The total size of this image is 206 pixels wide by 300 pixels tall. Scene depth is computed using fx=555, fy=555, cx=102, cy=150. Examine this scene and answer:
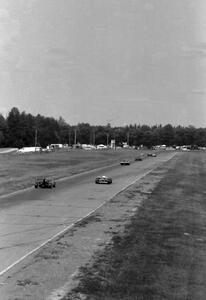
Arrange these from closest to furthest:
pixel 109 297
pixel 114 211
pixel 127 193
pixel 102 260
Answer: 1. pixel 109 297
2. pixel 102 260
3. pixel 114 211
4. pixel 127 193

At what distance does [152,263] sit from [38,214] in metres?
13.2

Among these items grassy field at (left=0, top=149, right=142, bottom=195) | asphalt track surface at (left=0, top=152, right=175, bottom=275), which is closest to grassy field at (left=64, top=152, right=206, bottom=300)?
asphalt track surface at (left=0, top=152, right=175, bottom=275)

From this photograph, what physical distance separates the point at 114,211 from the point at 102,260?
14.6 meters

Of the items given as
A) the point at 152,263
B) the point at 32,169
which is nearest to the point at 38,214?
the point at 152,263

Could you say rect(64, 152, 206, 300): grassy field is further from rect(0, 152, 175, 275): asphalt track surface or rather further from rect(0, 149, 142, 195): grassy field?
rect(0, 149, 142, 195): grassy field

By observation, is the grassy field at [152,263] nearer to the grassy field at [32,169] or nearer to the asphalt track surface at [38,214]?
the asphalt track surface at [38,214]

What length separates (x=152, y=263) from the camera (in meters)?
Result: 17.4

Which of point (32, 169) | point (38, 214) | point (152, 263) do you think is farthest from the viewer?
point (32, 169)

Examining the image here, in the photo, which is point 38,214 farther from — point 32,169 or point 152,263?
point 32,169

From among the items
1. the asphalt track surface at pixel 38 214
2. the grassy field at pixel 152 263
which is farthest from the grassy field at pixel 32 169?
the grassy field at pixel 152 263

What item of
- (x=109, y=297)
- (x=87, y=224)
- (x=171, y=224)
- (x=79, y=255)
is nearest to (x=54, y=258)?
(x=79, y=255)

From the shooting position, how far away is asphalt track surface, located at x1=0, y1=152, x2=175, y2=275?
19406 millimetres

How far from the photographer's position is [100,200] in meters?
39.1

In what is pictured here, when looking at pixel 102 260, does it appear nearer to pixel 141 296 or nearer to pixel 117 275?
pixel 117 275
